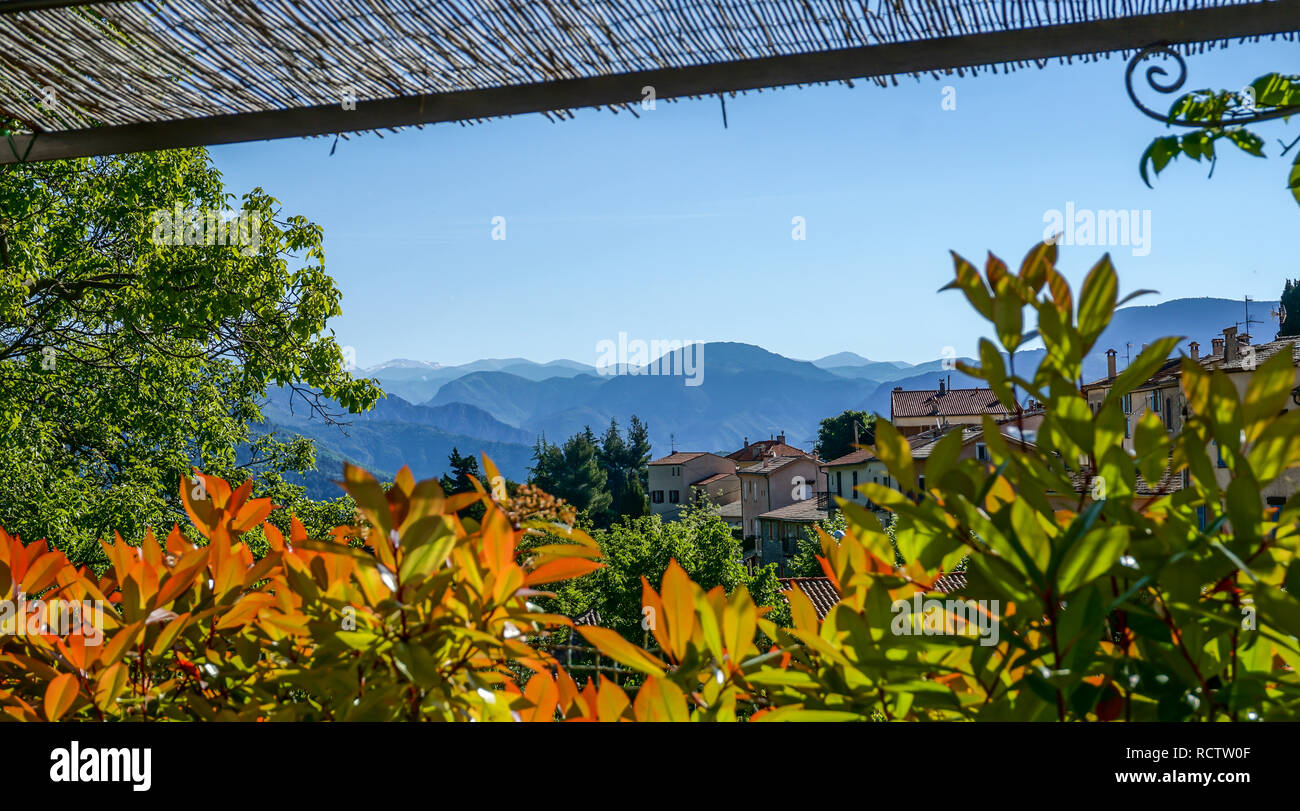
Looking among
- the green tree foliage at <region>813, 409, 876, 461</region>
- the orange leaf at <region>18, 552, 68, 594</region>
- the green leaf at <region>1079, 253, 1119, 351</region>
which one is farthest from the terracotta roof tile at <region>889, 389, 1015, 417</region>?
the green leaf at <region>1079, 253, 1119, 351</region>

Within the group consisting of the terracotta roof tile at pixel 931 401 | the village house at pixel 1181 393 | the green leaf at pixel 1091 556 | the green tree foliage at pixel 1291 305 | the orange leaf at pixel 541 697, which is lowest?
the orange leaf at pixel 541 697

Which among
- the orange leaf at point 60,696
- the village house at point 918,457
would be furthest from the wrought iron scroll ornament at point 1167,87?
the orange leaf at point 60,696

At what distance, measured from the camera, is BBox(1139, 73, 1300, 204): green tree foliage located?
125cm

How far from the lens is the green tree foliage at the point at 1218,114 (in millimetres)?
1246

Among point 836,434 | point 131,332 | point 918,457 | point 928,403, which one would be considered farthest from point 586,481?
point 918,457

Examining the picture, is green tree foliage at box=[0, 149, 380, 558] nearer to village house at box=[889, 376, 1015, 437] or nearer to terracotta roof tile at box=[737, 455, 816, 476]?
village house at box=[889, 376, 1015, 437]

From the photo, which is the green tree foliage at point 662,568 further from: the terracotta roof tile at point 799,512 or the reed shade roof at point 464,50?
the reed shade roof at point 464,50

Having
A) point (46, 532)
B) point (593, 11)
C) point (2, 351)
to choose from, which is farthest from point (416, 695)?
point (2, 351)

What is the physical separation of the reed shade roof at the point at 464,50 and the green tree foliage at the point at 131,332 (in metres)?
6.77

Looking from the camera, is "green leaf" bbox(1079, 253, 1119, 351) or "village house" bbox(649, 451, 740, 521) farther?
"village house" bbox(649, 451, 740, 521)

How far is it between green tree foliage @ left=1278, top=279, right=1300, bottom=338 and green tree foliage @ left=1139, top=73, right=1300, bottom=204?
42720 millimetres

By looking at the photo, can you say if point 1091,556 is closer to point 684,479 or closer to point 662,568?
point 662,568

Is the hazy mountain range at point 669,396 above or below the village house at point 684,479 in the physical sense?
above
